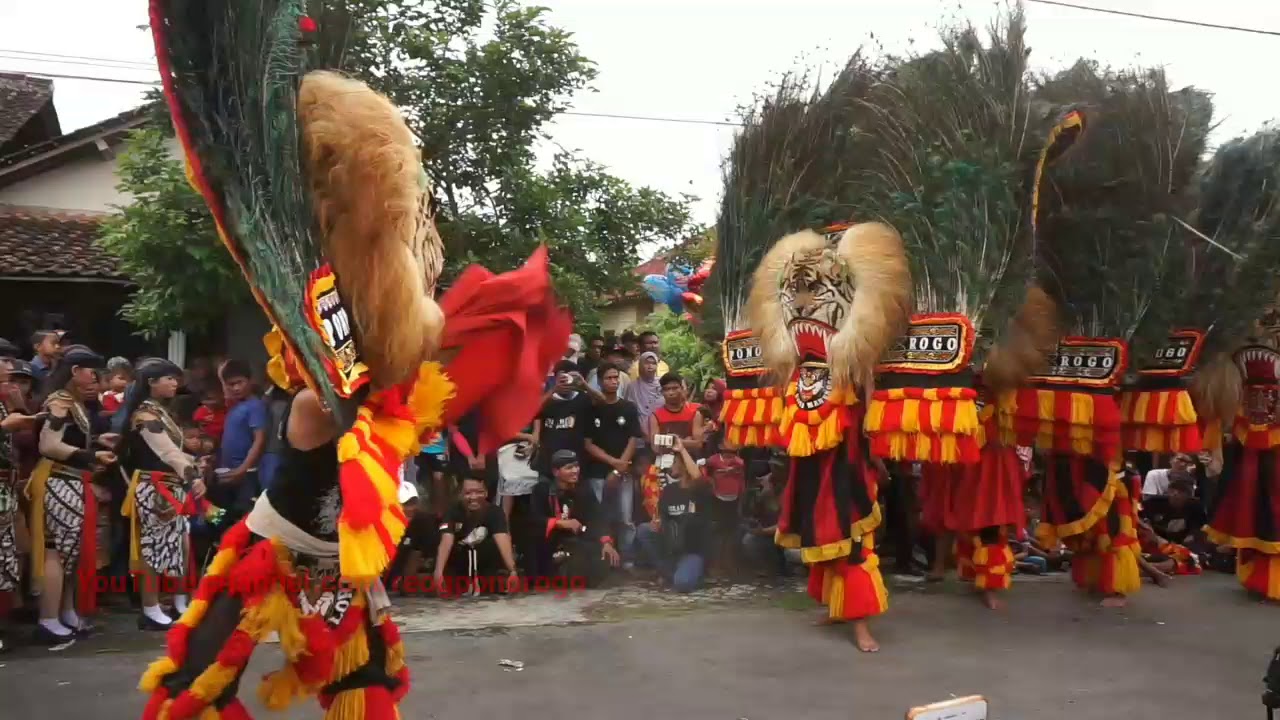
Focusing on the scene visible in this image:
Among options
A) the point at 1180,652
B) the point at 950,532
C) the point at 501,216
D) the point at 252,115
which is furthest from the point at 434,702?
the point at 501,216

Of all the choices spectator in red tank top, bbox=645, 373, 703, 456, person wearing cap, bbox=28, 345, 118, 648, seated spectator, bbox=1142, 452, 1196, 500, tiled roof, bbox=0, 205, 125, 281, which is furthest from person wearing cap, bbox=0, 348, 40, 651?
seated spectator, bbox=1142, 452, 1196, 500

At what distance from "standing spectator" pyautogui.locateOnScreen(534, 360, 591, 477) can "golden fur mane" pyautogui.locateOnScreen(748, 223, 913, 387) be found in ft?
6.45

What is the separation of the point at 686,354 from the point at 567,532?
16.6 feet

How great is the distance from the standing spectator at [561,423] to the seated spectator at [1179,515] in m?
4.45

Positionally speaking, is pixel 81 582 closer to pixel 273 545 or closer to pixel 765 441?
pixel 273 545

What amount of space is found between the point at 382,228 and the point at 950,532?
5203 millimetres

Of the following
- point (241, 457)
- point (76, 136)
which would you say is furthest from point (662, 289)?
point (76, 136)

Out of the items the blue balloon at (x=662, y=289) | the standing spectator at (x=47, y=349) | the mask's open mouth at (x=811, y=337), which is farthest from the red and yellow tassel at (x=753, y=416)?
the standing spectator at (x=47, y=349)

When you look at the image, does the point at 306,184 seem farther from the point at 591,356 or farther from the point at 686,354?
the point at 686,354

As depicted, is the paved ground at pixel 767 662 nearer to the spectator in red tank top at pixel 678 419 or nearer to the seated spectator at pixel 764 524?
the seated spectator at pixel 764 524

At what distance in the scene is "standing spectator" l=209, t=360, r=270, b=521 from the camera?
546 centimetres

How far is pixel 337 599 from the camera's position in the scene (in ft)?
9.22

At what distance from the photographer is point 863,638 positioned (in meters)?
4.90

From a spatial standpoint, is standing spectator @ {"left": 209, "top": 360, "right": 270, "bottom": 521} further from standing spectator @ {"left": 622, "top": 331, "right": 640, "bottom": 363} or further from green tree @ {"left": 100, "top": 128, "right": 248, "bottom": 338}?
standing spectator @ {"left": 622, "top": 331, "right": 640, "bottom": 363}
